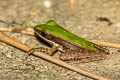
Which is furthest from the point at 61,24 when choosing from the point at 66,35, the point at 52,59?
the point at 52,59

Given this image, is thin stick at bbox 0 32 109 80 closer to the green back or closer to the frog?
the frog

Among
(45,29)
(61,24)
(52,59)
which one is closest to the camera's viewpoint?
(52,59)

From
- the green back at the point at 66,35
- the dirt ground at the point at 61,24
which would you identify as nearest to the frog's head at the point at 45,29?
the green back at the point at 66,35

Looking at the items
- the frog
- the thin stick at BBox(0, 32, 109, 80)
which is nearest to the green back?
the frog

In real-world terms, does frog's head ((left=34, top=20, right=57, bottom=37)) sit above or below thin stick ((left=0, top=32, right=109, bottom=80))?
above

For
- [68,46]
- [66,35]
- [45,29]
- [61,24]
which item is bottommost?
[68,46]

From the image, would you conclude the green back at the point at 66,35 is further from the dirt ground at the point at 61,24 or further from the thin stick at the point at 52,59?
the thin stick at the point at 52,59

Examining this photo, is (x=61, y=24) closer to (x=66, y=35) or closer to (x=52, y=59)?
(x=66, y=35)

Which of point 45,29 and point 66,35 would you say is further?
point 45,29
